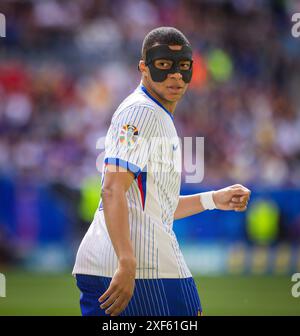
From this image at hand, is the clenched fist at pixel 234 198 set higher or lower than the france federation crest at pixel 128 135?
lower

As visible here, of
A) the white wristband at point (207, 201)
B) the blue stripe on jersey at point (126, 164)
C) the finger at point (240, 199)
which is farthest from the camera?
the white wristband at point (207, 201)

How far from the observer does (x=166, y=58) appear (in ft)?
16.9

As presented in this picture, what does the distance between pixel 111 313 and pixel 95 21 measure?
15048 millimetres

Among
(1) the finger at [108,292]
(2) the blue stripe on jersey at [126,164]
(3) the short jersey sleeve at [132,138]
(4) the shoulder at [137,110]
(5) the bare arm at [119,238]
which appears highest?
(4) the shoulder at [137,110]

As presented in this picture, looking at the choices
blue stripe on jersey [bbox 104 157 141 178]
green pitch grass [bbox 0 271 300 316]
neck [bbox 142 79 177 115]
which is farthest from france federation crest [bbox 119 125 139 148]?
green pitch grass [bbox 0 271 300 316]

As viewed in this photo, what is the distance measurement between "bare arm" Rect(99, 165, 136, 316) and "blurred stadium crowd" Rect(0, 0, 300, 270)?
979 cm

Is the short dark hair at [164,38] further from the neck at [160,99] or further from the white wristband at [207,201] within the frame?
the white wristband at [207,201]

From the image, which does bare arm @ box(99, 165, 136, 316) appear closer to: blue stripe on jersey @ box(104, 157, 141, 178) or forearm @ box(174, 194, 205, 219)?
blue stripe on jersey @ box(104, 157, 141, 178)

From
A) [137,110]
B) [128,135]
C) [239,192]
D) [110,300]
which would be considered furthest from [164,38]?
[110,300]

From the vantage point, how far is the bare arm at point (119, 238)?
4.45 metres

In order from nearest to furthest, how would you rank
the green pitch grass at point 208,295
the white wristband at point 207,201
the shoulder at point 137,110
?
the shoulder at point 137,110 → the white wristband at point 207,201 → the green pitch grass at point 208,295

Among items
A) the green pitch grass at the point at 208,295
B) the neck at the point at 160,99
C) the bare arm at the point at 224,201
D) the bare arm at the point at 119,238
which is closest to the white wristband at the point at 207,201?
the bare arm at the point at 224,201

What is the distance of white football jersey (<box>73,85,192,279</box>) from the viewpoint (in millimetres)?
4793
